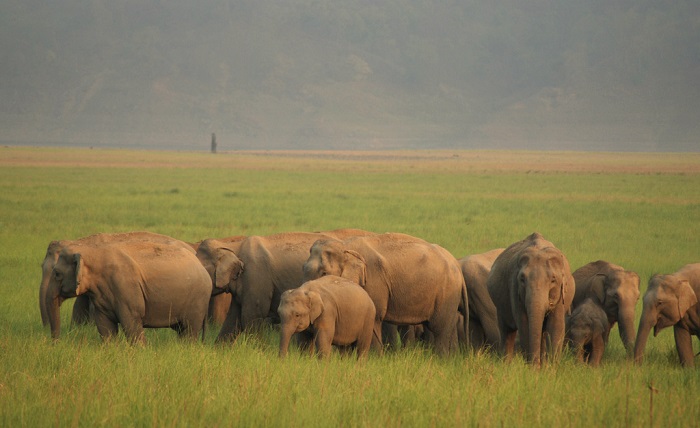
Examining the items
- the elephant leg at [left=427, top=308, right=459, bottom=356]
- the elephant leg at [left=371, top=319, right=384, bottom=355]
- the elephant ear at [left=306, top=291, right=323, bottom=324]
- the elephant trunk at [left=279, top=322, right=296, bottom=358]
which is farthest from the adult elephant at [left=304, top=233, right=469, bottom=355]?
the elephant trunk at [left=279, top=322, right=296, bottom=358]

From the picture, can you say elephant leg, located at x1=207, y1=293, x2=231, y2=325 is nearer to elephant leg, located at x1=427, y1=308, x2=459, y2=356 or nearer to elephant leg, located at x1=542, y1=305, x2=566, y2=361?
elephant leg, located at x1=427, y1=308, x2=459, y2=356

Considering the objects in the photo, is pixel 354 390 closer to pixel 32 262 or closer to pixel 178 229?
pixel 32 262

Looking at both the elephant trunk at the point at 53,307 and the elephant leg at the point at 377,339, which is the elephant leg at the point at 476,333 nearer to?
the elephant leg at the point at 377,339

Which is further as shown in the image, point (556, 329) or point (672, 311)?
point (672, 311)

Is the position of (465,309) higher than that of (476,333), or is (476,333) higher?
(465,309)

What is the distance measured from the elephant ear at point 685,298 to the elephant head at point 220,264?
19.0 ft

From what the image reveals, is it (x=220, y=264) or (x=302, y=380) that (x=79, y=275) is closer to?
(x=220, y=264)

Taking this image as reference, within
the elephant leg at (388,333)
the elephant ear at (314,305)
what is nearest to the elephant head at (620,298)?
the elephant leg at (388,333)

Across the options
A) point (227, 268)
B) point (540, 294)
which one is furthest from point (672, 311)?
point (227, 268)

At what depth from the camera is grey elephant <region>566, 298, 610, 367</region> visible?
39.9ft

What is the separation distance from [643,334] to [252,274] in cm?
536

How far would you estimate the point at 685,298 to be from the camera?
12.2 m

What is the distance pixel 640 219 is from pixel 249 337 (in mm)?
26222

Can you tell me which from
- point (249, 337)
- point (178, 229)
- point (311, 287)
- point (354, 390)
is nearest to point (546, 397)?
point (354, 390)
